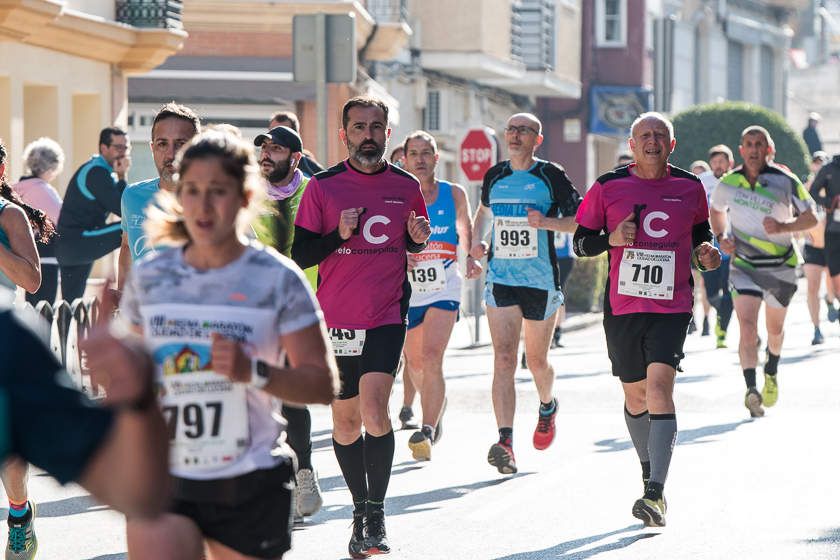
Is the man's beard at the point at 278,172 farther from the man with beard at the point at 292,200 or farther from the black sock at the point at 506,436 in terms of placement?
the black sock at the point at 506,436

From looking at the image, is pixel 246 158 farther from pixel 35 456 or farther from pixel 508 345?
pixel 508 345

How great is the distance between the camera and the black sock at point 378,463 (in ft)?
25.8

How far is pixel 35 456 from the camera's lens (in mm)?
2822

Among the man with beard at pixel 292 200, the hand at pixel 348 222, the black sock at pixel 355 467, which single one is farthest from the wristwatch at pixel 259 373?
the man with beard at pixel 292 200

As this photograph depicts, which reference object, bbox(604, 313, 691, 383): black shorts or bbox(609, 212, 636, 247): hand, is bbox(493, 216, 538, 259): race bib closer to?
bbox(604, 313, 691, 383): black shorts

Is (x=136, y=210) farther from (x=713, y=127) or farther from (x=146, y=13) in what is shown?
(x=713, y=127)

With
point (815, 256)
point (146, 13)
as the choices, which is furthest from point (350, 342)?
point (146, 13)

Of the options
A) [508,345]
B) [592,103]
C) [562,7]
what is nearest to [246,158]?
[508,345]

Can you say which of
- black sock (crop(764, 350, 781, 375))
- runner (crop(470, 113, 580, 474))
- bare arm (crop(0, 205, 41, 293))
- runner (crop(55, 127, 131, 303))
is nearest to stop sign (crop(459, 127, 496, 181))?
runner (crop(55, 127, 131, 303))

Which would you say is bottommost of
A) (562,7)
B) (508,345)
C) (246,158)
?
(508,345)

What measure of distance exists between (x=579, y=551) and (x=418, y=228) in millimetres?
1505

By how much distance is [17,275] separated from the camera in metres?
7.64

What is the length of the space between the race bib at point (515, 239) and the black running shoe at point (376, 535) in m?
3.52

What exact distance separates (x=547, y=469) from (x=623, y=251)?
6.52 feet
